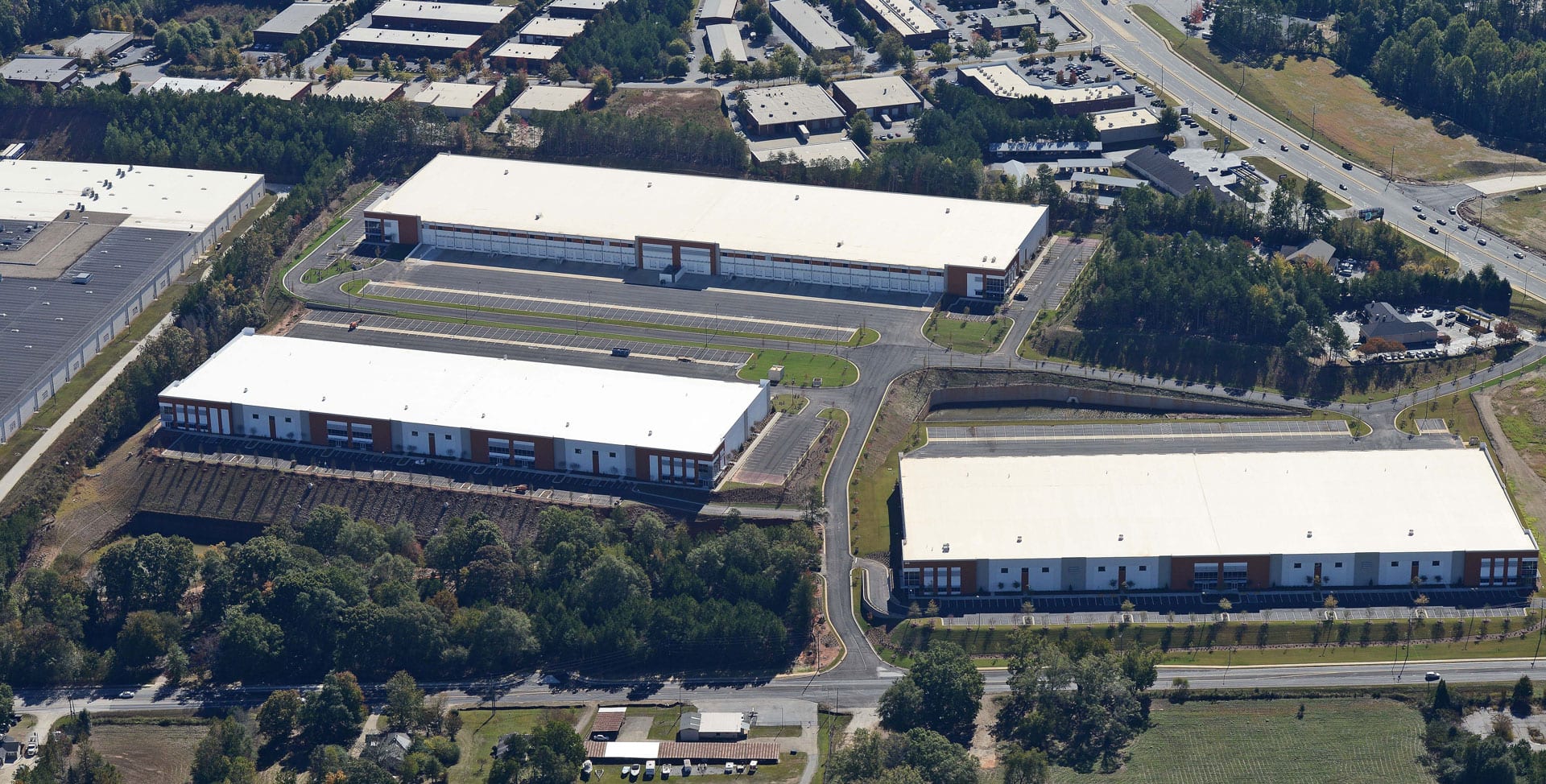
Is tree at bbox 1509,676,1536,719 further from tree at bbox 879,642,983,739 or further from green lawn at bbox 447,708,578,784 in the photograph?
green lawn at bbox 447,708,578,784

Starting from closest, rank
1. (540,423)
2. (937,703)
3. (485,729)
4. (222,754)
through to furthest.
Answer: (222,754)
(937,703)
(485,729)
(540,423)

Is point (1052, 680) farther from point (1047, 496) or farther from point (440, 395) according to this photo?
point (440, 395)

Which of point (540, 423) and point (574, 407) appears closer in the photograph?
point (540, 423)

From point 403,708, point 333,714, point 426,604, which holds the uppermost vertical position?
point 426,604

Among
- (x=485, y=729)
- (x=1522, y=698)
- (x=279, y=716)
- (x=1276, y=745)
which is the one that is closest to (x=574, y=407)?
(x=485, y=729)

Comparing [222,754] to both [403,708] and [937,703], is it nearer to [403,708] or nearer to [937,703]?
[403,708]

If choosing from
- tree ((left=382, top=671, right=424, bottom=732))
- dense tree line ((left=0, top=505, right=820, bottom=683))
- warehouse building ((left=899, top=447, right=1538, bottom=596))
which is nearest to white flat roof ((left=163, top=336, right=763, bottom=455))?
dense tree line ((left=0, top=505, right=820, bottom=683))

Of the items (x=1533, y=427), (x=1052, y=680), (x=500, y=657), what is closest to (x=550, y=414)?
(x=500, y=657)
